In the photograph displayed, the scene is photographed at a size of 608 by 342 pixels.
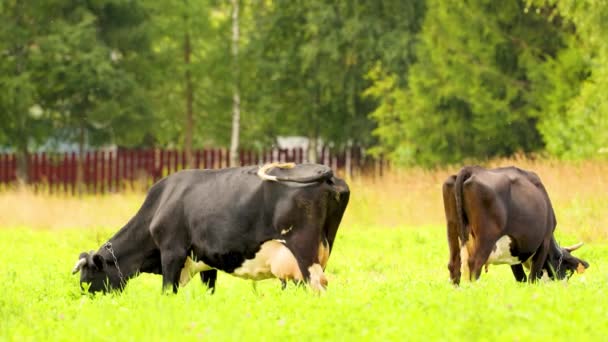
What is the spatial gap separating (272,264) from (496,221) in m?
2.26

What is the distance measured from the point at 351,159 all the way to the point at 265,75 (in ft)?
14.8

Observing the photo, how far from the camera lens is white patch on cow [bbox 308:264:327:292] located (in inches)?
400

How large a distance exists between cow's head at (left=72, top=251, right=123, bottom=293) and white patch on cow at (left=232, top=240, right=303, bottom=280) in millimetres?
1388

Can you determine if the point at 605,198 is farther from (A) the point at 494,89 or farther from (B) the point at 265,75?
(B) the point at 265,75

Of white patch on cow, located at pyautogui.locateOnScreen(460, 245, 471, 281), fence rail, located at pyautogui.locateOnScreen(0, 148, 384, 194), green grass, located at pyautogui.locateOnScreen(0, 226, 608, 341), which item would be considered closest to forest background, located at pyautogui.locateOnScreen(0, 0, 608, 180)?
fence rail, located at pyautogui.locateOnScreen(0, 148, 384, 194)

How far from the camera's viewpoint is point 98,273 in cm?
1136

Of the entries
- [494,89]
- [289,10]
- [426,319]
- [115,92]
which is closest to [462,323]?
[426,319]

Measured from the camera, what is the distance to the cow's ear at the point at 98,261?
11.3 m

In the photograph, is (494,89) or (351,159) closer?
(494,89)

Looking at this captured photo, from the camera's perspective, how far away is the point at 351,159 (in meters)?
42.5

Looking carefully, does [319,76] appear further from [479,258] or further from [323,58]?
[479,258]

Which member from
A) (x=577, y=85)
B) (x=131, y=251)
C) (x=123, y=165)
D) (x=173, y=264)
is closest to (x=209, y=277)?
(x=173, y=264)

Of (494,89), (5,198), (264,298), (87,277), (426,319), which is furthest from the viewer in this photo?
(494,89)

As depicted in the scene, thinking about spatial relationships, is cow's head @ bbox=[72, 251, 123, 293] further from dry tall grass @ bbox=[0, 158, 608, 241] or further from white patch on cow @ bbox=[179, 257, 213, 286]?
dry tall grass @ bbox=[0, 158, 608, 241]
